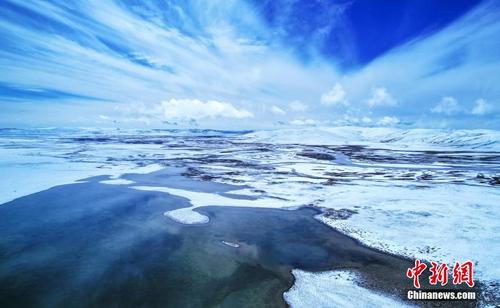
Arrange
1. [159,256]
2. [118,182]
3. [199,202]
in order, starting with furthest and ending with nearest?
1. [118,182]
2. [199,202]
3. [159,256]

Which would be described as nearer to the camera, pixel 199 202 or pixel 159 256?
pixel 159 256

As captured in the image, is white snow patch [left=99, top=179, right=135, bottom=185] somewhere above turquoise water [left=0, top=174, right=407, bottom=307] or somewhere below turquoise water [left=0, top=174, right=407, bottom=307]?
below

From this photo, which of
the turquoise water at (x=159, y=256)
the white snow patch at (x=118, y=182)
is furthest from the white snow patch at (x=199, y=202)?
the white snow patch at (x=118, y=182)

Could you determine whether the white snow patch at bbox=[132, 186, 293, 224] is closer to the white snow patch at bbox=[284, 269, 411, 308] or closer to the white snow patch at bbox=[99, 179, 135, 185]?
the white snow patch at bbox=[99, 179, 135, 185]

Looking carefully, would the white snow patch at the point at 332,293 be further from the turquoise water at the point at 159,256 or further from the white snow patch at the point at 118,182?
the white snow patch at the point at 118,182

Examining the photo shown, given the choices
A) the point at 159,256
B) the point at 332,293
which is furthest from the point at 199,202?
the point at 332,293

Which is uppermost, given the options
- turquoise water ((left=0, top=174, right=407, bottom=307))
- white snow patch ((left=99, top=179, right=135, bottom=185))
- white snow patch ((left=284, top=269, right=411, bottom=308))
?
white snow patch ((left=284, top=269, right=411, bottom=308))

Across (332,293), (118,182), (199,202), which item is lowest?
(118,182)

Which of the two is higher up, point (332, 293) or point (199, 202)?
point (332, 293)

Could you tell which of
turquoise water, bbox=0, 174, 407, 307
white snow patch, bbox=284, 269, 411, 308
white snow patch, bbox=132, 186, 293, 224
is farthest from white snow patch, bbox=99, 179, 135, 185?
white snow patch, bbox=284, 269, 411, 308

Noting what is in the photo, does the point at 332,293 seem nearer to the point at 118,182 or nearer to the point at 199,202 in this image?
the point at 199,202

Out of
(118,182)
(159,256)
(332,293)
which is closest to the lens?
(332,293)

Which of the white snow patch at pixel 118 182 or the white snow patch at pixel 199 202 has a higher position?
the white snow patch at pixel 199 202
